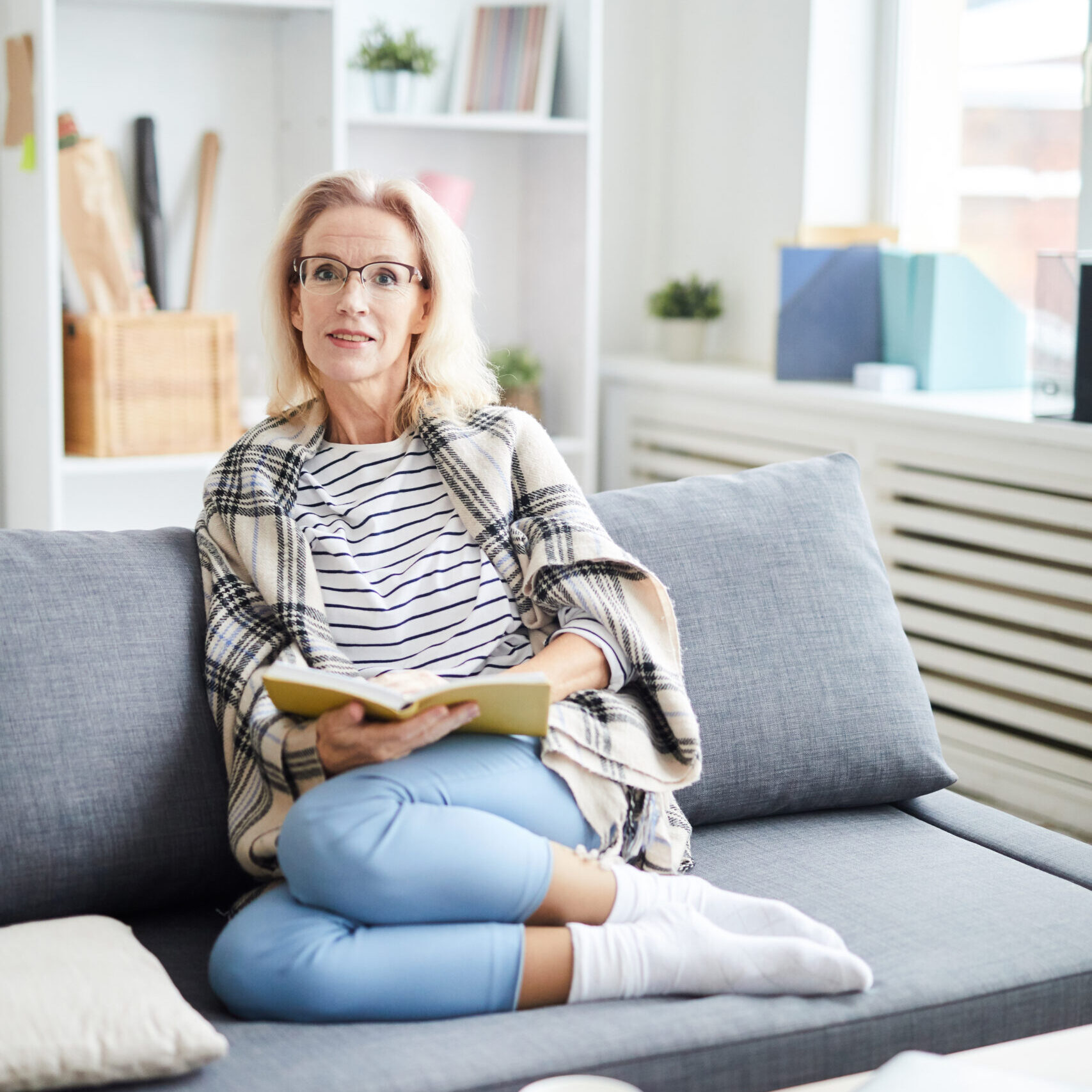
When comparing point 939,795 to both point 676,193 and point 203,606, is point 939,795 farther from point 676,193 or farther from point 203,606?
point 676,193

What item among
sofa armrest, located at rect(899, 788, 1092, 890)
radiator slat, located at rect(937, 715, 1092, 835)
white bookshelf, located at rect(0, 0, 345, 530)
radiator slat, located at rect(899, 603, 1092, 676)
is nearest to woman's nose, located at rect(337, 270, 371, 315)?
sofa armrest, located at rect(899, 788, 1092, 890)

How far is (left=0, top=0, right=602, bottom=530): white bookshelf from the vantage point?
284cm

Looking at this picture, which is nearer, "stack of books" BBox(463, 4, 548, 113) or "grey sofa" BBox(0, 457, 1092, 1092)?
"grey sofa" BBox(0, 457, 1092, 1092)

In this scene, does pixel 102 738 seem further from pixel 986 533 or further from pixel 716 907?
pixel 986 533

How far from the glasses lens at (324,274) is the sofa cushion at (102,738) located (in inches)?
16.1

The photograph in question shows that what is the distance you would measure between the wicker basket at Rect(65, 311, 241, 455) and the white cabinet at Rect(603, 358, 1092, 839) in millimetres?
1142

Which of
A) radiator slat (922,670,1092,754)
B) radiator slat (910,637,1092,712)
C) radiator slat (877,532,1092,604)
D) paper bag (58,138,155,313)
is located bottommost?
radiator slat (922,670,1092,754)

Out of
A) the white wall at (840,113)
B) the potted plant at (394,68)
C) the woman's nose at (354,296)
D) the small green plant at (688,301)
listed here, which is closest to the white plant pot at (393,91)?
the potted plant at (394,68)

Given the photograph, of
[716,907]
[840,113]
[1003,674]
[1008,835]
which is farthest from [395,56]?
[716,907]

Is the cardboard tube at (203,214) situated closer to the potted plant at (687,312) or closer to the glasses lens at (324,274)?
the potted plant at (687,312)

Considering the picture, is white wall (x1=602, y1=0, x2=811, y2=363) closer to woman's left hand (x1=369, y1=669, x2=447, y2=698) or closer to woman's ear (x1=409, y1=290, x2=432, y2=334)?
woman's ear (x1=409, y1=290, x2=432, y2=334)

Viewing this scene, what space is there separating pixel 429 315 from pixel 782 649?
61 cm

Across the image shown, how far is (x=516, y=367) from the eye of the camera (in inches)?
134

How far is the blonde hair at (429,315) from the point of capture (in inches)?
69.9
